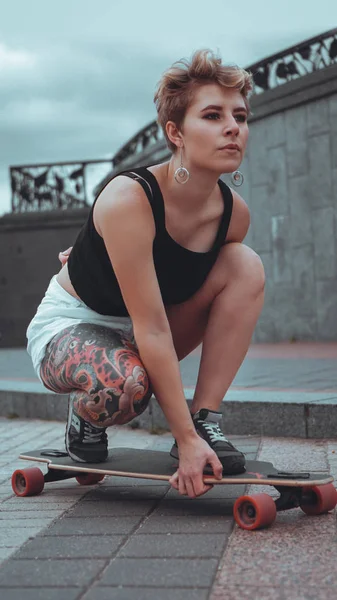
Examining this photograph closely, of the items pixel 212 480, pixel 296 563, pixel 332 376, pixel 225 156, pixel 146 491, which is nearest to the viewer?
pixel 296 563

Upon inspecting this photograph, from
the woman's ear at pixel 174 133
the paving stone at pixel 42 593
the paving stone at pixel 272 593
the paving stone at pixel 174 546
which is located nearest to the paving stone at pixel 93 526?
the paving stone at pixel 174 546

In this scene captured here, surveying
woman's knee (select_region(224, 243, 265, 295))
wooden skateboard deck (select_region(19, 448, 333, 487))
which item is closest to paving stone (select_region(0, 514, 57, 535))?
wooden skateboard deck (select_region(19, 448, 333, 487))

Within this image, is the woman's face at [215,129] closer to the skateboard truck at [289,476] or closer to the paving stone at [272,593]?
the skateboard truck at [289,476]

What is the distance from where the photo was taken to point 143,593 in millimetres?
2057

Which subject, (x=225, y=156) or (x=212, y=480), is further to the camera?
(x=225, y=156)

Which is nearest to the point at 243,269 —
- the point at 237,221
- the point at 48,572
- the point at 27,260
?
the point at 237,221

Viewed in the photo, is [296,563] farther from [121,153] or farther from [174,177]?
[121,153]

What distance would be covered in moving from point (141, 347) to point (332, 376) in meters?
3.46

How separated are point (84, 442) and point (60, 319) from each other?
1.54 feet

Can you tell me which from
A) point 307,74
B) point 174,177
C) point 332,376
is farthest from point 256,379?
point 307,74

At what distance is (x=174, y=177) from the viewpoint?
2.98 m

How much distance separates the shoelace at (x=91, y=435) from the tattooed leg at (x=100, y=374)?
0.53ft

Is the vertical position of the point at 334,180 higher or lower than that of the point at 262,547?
higher

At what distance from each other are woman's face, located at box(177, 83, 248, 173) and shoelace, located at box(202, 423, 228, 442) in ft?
2.82
